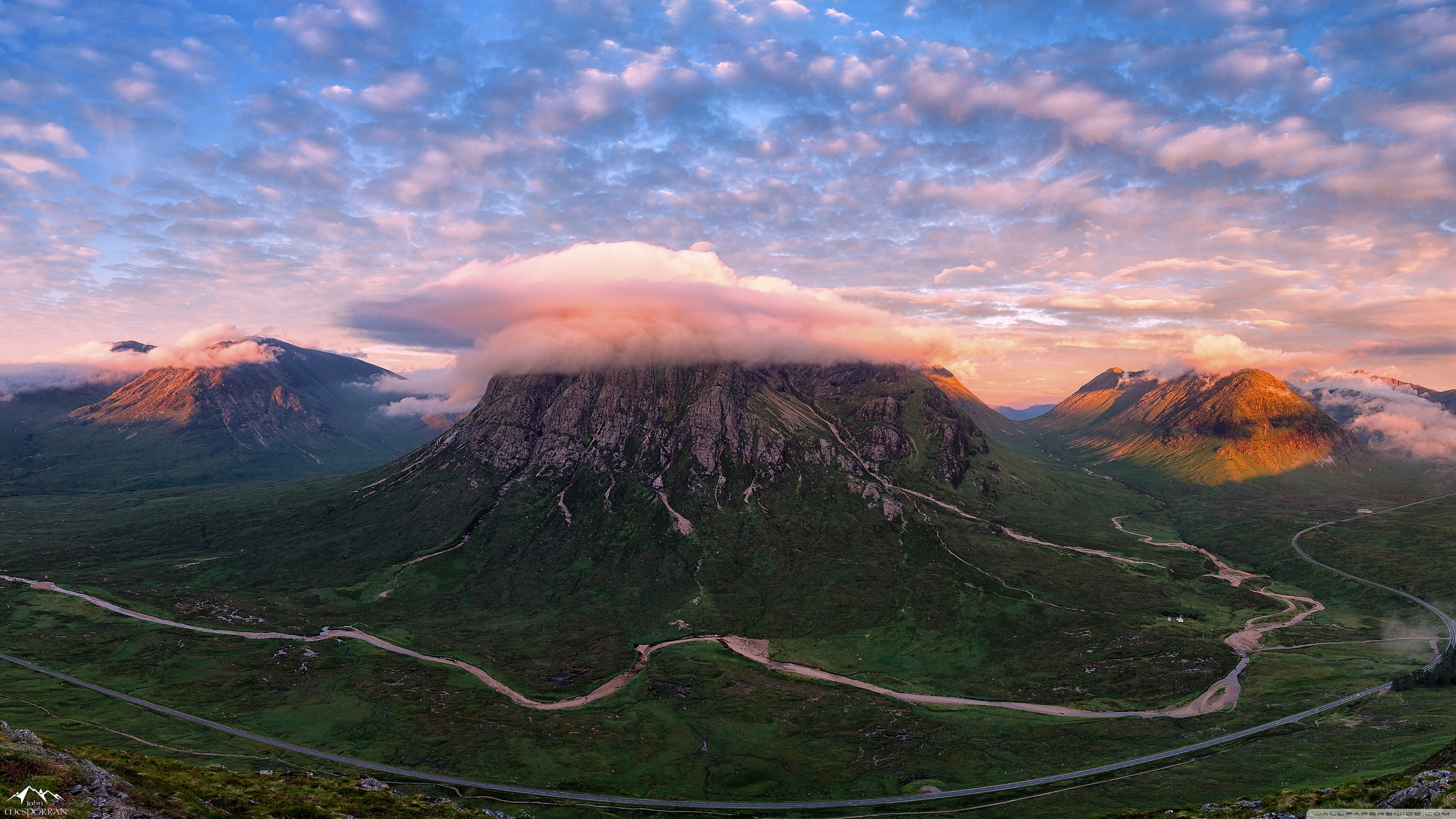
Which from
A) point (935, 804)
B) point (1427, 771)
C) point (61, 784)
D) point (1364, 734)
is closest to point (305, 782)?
point (61, 784)

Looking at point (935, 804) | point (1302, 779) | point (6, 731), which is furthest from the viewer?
point (935, 804)

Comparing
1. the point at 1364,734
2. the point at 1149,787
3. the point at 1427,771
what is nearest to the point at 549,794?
the point at 1149,787

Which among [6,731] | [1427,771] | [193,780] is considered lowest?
[193,780]

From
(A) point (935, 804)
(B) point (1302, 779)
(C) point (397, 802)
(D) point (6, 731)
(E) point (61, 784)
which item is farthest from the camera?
(A) point (935, 804)

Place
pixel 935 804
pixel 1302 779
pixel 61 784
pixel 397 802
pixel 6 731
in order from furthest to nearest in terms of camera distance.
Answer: pixel 935 804 < pixel 1302 779 < pixel 397 802 < pixel 6 731 < pixel 61 784

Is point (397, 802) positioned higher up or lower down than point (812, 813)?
higher up

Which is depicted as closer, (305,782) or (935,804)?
(305,782)

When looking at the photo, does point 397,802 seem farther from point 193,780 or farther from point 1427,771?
point 1427,771

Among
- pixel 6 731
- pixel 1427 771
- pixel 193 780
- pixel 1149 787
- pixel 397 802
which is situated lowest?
pixel 1149 787

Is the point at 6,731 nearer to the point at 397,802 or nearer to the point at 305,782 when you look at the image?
the point at 305,782
